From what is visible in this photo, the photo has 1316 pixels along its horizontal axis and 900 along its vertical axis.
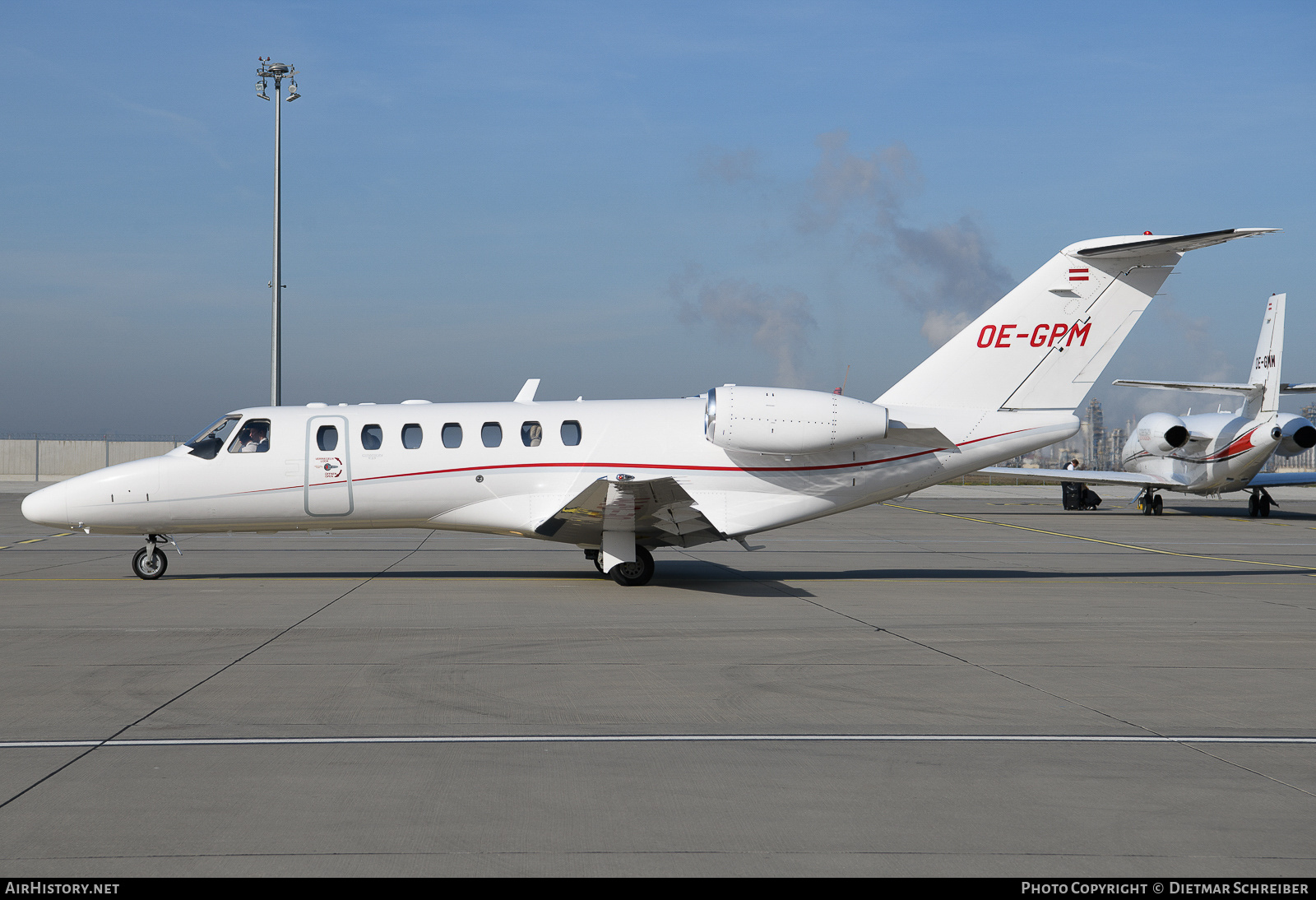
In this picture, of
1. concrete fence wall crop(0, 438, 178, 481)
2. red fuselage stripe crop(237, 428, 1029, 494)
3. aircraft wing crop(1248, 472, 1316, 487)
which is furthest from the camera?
concrete fence wall crop(0, 438, 178, 481)

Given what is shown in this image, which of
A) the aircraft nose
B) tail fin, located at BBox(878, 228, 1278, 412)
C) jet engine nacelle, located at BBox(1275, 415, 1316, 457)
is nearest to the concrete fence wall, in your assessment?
the aircraft nose

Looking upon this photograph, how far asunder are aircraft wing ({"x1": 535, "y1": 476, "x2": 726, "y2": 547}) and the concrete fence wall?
39.5 metres

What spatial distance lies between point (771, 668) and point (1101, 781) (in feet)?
10.9

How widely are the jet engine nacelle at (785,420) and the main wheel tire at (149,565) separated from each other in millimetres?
8271

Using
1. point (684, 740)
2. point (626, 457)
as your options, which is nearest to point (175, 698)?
point (684, 740)

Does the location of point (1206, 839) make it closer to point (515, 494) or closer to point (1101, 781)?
point (1101, 781)

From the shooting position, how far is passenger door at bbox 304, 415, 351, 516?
46.5ft

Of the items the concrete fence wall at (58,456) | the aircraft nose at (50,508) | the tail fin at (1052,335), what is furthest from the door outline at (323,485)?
the concrete fence wall at (58,456)

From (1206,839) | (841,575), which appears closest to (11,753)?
(1206,839)

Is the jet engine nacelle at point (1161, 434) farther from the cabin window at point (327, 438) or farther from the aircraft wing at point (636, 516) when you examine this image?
the cabin window at point (327, 438)

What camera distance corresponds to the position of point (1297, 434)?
30.4m

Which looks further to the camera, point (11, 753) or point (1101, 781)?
point (11, 753)

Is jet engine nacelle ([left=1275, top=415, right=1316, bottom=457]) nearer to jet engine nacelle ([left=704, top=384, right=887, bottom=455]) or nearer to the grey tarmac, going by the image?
the grey tarmac
